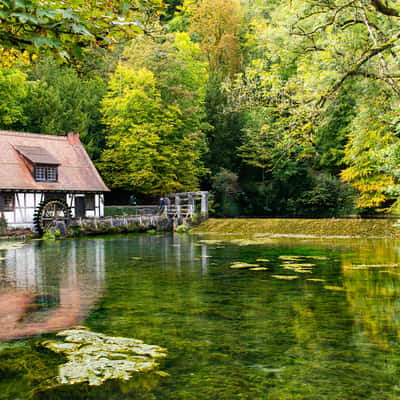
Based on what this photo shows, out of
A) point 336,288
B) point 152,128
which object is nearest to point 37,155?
point 152,128

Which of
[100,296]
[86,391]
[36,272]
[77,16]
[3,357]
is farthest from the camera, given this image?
[36,272]

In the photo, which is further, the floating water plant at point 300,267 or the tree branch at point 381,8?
the floating water plant at point 300,267

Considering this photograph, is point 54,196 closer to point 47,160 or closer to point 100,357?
point 47,160

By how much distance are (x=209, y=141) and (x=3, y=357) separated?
1479 inches

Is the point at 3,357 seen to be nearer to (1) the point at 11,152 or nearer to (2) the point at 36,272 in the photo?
(2) the point at 36,272

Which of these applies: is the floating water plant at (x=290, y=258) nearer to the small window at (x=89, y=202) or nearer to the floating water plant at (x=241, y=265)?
the floating water plant at (x=241, y=265)

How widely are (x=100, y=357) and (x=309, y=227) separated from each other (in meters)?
22.5

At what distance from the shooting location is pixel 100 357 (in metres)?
5.67

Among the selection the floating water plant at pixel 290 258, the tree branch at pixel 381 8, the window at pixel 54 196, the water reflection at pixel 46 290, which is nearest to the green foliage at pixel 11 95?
the window at pixel 54 196

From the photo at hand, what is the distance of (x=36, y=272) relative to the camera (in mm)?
13352

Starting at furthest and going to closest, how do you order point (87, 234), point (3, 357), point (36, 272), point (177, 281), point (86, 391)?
point (87, 234)
point (36, 272)
point (177, 281)
point (3, 357)
point (86, 391)

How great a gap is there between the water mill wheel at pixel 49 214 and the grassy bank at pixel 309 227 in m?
8.33

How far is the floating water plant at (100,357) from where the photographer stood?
5.13m

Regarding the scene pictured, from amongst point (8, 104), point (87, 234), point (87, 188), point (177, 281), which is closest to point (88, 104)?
point (8, 104)
